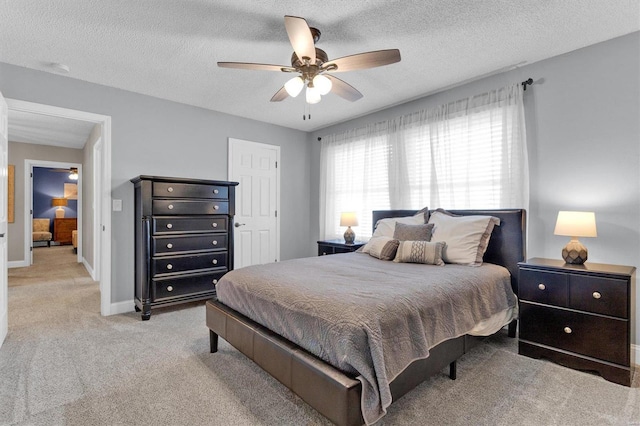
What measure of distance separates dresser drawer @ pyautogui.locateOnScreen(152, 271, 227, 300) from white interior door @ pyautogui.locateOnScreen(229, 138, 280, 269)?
35.5 inches

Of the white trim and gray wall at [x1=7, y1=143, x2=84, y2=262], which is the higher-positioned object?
gray wall at [x1=7, y1=143, x2=84, y2=262]

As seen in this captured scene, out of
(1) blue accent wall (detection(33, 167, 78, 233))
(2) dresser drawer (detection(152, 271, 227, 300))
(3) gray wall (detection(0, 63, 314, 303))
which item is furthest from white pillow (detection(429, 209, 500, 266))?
(1) blue accent wall (detection(33, 167, 78, 233))

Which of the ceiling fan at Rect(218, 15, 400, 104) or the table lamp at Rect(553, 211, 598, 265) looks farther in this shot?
the table lamp at Rect(553, 211, 598, 265)

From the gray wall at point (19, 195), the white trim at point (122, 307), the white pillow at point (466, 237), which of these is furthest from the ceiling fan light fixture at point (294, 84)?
the gray wall at point (19, 195)

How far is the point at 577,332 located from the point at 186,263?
3.62 meters

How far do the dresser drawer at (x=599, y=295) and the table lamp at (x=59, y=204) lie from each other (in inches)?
486

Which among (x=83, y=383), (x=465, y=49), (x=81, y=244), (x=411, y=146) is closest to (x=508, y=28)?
(x=465, y=49)

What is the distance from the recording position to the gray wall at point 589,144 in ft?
8.14

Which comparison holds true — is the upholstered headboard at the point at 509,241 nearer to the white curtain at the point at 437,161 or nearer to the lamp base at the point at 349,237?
the white curtain at the point at 437,161

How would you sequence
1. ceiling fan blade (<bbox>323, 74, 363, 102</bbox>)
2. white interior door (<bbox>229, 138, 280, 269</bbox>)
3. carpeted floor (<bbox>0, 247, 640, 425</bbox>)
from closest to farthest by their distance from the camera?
carpeted floor (<bbox>0, 247, 640, 425</bbox>), ceiling fan blade (<bbox>323, 74, 363, 102</bbox>), white interior door (<bbox>229, 138, 280, 269</bbox>)

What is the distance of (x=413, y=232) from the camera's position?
3.15 meters

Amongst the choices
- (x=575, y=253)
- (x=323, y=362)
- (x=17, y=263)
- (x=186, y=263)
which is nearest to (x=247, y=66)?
(x=323, y=362)

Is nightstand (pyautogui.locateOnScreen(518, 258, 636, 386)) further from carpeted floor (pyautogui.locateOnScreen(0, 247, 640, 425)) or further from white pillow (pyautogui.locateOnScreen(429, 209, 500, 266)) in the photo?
white pillow (pyautogui.locateOnScreen(429, 209, 500, 266))

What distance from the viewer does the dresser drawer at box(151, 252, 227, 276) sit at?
11.1 feet
